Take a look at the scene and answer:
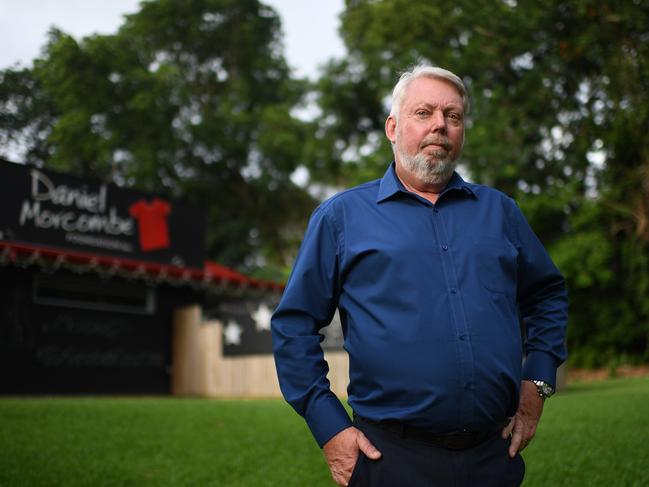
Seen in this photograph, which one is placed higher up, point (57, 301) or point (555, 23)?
point (555, 23)

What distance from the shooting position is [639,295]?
1916cm

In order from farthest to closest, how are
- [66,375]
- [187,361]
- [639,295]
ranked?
[639,295] < [187,361] < [66,375]

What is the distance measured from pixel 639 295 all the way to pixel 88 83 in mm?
17338

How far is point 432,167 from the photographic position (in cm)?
261

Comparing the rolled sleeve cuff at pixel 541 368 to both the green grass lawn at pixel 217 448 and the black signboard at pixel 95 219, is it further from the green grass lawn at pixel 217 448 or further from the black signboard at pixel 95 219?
the black signboard at pixel 95 219

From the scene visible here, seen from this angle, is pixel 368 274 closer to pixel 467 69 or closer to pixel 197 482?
pixel 197 482

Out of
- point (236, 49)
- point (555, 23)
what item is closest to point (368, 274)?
point (555, 23)

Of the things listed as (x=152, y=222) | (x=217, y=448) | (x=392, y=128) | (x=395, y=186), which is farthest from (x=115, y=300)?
(x=395, y=186)

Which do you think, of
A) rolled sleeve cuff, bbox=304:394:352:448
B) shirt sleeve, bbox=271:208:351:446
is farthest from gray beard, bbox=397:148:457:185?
rolled sleeve cuff, bbox=304:394:352:448

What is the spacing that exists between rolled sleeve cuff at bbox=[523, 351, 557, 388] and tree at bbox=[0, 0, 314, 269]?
21.1m

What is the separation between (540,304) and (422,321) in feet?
2.15

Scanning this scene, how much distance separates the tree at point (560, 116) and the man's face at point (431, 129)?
44.8 feet

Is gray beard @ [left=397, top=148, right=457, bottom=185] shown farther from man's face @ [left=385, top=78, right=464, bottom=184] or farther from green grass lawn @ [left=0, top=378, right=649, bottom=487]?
green grass lawn @ [left=0, top=378, right=649, bottom=487]

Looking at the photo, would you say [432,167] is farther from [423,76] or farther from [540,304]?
[540,304]
